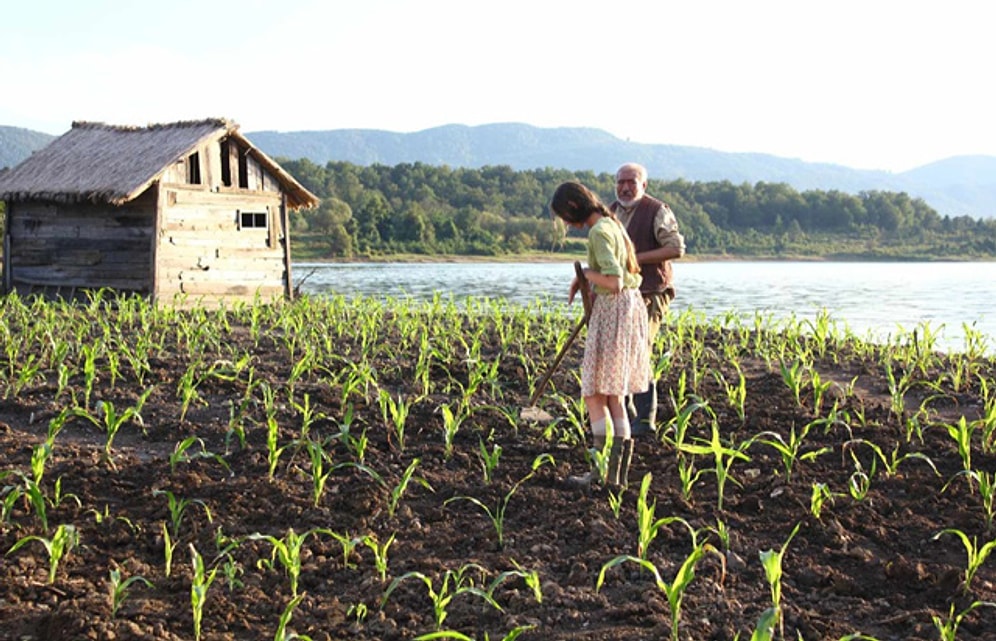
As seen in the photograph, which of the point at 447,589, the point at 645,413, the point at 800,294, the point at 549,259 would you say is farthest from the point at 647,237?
the point at 549,259

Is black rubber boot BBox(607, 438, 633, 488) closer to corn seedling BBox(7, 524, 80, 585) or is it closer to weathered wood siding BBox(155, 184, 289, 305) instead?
corn seedling BBox(7, 524, 80, 585)

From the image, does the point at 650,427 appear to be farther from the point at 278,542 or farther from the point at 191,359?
the point at 191,359

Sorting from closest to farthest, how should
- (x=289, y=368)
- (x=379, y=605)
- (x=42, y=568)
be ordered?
(x=379, y=605)
(x=42, y=568)
(x=289, y=368)

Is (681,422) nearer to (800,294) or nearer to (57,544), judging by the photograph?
(57,544)

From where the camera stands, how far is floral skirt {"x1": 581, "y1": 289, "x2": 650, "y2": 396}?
5.22 meters

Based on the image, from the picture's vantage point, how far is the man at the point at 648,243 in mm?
6230

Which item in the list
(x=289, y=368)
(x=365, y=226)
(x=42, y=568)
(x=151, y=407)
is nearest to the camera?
(x=42, y=568)

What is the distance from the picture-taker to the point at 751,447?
238 inches

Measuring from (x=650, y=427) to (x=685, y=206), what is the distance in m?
65.3

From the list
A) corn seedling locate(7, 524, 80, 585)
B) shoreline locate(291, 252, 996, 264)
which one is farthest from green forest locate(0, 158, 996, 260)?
corn seedling locate(7, 524, 80, 585)

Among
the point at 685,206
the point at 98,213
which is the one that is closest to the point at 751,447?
the point at 98,213

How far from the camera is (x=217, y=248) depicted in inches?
645

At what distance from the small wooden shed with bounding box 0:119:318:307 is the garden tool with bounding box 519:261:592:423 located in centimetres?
879

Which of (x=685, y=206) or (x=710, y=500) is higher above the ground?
(x=685, y=206)
